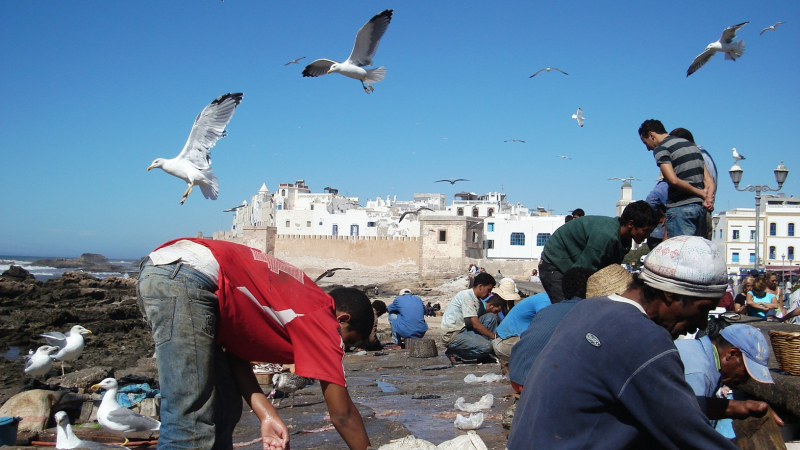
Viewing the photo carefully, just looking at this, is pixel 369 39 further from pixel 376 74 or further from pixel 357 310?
pixel 357 310

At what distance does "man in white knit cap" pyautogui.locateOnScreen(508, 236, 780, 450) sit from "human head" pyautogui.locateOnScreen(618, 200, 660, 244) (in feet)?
7.20

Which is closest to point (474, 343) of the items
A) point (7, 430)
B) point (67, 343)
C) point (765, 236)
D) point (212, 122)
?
point (212, 122)

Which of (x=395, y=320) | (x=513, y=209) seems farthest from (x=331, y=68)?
(x=513, y=209)

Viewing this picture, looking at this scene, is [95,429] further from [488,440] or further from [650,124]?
[650,124]

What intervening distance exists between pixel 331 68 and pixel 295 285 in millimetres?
7375

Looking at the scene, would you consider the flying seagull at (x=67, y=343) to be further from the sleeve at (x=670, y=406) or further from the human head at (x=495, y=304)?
the sleeve at (x=670, y=406)

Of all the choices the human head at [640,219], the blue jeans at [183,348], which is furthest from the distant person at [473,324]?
the blue jeans at [183,348]

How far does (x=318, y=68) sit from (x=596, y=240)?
21.0ft

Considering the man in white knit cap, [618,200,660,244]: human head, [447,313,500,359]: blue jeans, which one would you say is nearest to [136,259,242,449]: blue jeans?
the man in white knit cap

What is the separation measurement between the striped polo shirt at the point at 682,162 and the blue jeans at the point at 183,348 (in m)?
3.27

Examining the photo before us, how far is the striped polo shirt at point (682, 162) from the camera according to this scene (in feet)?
14.5

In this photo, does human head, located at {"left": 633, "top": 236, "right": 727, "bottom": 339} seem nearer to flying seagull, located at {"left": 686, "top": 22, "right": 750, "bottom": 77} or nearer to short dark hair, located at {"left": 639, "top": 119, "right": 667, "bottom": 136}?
short dark hair, located at {"left": 639, "top": 119, "right": 667, "bottom": 136}

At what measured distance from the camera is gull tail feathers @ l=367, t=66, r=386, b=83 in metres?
9.73

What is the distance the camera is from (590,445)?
5.69 feet
